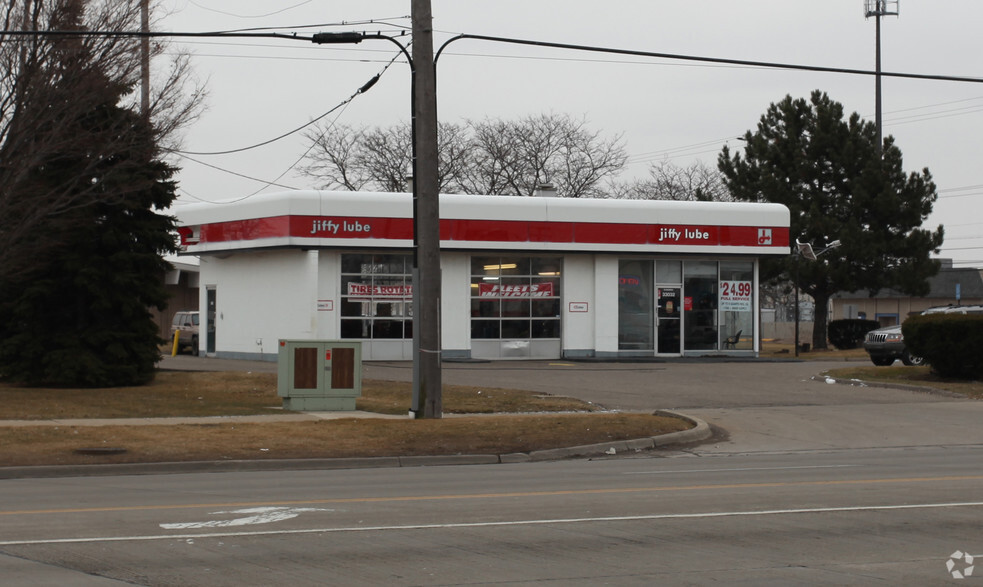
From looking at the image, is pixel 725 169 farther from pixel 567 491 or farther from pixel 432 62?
pixel 567 491

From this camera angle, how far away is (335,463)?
1512 centimetres

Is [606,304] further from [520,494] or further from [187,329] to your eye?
[520,494]

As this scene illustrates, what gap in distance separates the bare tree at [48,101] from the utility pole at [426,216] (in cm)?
809

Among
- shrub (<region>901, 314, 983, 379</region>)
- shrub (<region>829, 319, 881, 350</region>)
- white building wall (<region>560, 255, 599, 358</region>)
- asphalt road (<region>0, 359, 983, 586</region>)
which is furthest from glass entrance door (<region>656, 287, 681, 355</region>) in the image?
asphalt road (<region>0, 359, 983, 586</region>)

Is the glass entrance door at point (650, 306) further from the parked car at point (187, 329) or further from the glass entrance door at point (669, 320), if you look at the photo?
the parked car at point (187, 329)

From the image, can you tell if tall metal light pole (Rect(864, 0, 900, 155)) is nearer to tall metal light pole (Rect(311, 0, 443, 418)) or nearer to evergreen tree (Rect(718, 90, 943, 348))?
evergreen tree (Rect(718, 90, 943, 348))

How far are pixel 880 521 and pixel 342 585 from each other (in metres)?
5.05

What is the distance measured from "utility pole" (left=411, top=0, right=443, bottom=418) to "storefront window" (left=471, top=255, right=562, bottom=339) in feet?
52.8

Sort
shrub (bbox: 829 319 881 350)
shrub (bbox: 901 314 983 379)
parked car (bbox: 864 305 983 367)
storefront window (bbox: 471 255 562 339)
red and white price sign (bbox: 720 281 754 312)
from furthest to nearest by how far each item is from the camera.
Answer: shrub (bbox: 829 319 881 350) < red and white price sign (bbox: 720 281 754 312) < storefront window (bbox: 471 255 562 339) < parked car (bbox: 864 305 983 367) < shrub (bbox: 901 314 983 379)

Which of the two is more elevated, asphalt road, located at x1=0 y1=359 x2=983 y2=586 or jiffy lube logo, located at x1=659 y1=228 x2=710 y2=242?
jiffy lube logo, located at x1=659 y1=228 x2=710 y2=242

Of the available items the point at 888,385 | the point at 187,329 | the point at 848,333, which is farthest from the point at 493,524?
the point at 848,333

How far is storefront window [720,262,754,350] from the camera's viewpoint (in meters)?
37.5

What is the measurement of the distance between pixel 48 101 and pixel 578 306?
733 inches

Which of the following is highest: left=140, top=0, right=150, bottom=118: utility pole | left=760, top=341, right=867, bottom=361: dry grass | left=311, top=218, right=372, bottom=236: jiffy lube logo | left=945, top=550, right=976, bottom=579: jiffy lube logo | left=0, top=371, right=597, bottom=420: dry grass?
left=140, top=0, right=150, bottom=118: utility pole
